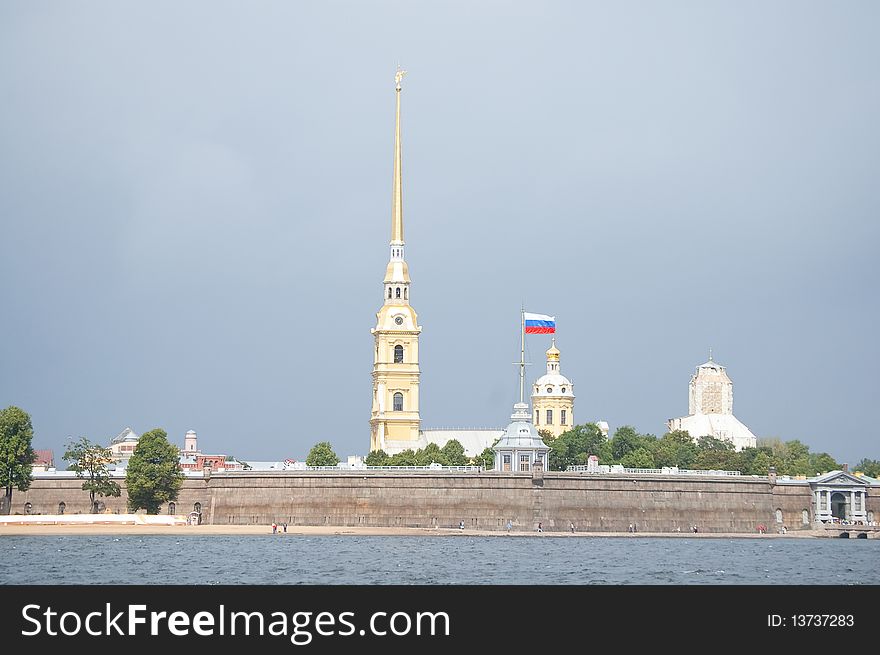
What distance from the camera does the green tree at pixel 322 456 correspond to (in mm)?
125938

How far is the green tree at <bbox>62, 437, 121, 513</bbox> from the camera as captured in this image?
11112 cm

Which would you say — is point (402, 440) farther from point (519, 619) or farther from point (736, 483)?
point (519, 619)

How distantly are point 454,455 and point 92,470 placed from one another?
3338 cm

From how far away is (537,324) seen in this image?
12306 cm

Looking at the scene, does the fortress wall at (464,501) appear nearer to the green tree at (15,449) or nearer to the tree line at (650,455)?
the green tree at (15,449)

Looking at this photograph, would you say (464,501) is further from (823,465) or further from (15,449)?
(823,465)

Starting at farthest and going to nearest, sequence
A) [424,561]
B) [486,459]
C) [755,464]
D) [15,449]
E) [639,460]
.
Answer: [486,459]
[755,464]
[639,460]
[15,449]
[424,561]

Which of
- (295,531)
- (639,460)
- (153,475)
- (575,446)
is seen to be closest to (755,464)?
(639,460)

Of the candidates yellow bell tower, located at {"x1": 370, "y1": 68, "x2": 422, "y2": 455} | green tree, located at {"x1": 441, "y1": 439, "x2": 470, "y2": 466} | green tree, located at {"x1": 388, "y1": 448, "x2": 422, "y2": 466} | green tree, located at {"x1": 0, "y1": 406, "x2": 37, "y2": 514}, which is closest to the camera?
green tree, located at {"x1": 0, "y1": 406, "x2": 37, "y2": 514}

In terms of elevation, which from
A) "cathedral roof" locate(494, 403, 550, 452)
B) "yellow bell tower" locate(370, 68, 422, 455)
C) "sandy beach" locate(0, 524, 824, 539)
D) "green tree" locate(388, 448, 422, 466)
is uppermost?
"yellow bell tower" locate(370, 68, 422, 455)

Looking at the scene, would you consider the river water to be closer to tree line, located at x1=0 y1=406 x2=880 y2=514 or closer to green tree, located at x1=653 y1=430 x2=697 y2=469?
tree line, located at x1=0 y1=406 x2=880 y2=514

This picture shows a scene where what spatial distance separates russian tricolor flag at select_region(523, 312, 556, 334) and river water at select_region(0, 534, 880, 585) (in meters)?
24.6

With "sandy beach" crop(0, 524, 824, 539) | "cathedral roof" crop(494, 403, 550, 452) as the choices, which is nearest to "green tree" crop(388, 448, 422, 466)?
"cathedral roof" crop(494, 403, 550, 452)

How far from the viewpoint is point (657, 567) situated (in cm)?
7275
